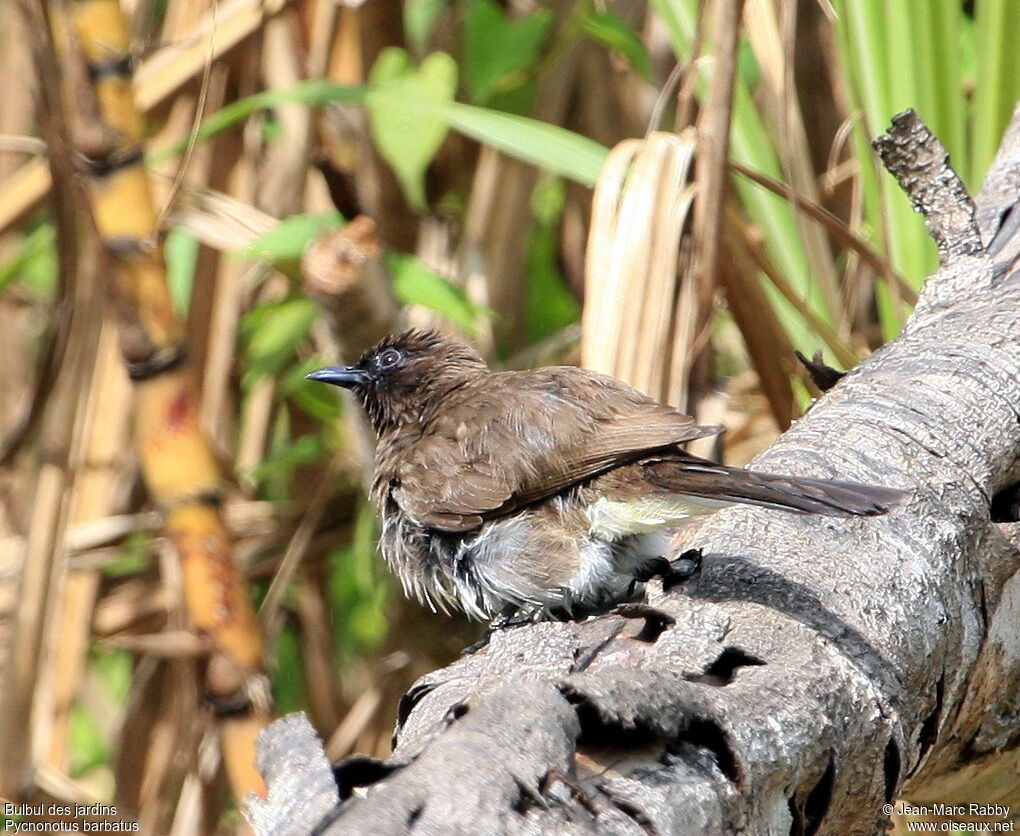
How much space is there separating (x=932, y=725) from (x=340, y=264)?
6.96 ft

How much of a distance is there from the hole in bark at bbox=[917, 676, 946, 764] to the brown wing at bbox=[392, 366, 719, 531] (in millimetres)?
848

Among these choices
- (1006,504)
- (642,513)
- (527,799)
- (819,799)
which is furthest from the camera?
(642,513)

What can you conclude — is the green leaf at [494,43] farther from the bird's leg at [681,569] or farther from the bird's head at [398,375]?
the bird's leg at [681,569]

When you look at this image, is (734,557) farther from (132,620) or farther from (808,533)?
(132,620)

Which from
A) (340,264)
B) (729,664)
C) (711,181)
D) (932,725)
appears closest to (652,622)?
(729,664)

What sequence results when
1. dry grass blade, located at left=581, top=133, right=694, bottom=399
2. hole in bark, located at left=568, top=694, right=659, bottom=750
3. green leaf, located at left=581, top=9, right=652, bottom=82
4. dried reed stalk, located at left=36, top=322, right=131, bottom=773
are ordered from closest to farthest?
hole in bark, located at left=568, top=694, right=659, bottom=750 < dry grass blade, located at left=581, top=133, right=694, bottom=399 < green leaf, located at left=581, top=9, right=652, bottom=82 < dried reed stalk, located at left=36, top=322, right=131, bottom=773

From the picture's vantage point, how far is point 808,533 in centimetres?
228

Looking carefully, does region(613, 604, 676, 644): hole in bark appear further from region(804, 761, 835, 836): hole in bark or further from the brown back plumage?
the brown back plumage

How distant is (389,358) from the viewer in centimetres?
377

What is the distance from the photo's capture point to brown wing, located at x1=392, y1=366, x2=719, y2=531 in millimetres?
2941

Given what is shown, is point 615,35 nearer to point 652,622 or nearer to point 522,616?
point 522,616

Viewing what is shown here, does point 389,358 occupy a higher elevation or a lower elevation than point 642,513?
higher

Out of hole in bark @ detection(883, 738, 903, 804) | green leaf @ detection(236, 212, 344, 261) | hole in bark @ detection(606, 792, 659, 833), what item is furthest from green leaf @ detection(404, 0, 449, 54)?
hole in bark @ detection(606, 792, 659, 833)

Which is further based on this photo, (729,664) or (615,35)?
(615,35)
